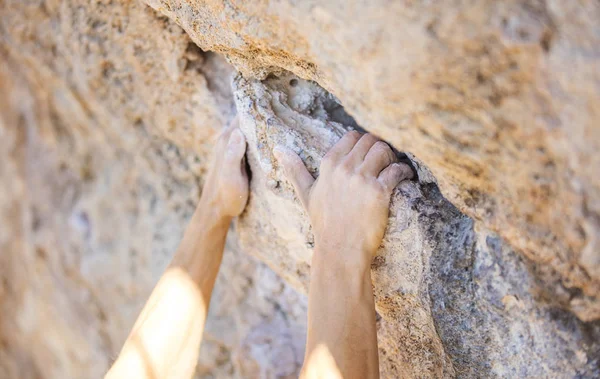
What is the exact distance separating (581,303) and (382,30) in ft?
1.32

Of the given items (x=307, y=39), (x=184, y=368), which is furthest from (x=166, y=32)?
(x=184, y=368)

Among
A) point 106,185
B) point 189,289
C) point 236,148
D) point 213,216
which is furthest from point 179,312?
point 106,185

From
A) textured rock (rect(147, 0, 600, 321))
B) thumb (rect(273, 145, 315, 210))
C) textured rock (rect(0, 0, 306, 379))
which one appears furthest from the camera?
textured rock (rect(0, 0, 306, 379))

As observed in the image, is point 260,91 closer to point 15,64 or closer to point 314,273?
point 314,273

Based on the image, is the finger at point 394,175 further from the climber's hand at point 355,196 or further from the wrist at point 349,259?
the wrist at point 349,259

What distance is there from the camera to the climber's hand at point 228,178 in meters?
1.11

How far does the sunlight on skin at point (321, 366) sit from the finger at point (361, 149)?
0.95 feet

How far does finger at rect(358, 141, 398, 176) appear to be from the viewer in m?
0.88

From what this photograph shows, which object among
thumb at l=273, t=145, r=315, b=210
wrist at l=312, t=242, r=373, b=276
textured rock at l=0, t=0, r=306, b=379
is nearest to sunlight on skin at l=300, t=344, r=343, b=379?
wrist at l=312, t=242, r=373, b=276

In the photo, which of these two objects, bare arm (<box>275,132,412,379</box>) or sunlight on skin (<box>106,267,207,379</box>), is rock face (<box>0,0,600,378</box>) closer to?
bare arm (<box>275,132,412,379</box>)

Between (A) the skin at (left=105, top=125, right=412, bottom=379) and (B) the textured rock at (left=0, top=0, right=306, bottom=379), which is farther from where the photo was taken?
(B) the textured rock at (left=0, top=0, right=306, bottom=379)

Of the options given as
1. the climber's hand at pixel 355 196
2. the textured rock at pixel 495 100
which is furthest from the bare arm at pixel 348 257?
the textured rock at pixel 495 100

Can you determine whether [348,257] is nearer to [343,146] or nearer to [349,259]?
[349,259]

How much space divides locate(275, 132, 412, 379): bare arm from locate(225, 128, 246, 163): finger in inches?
9.5
